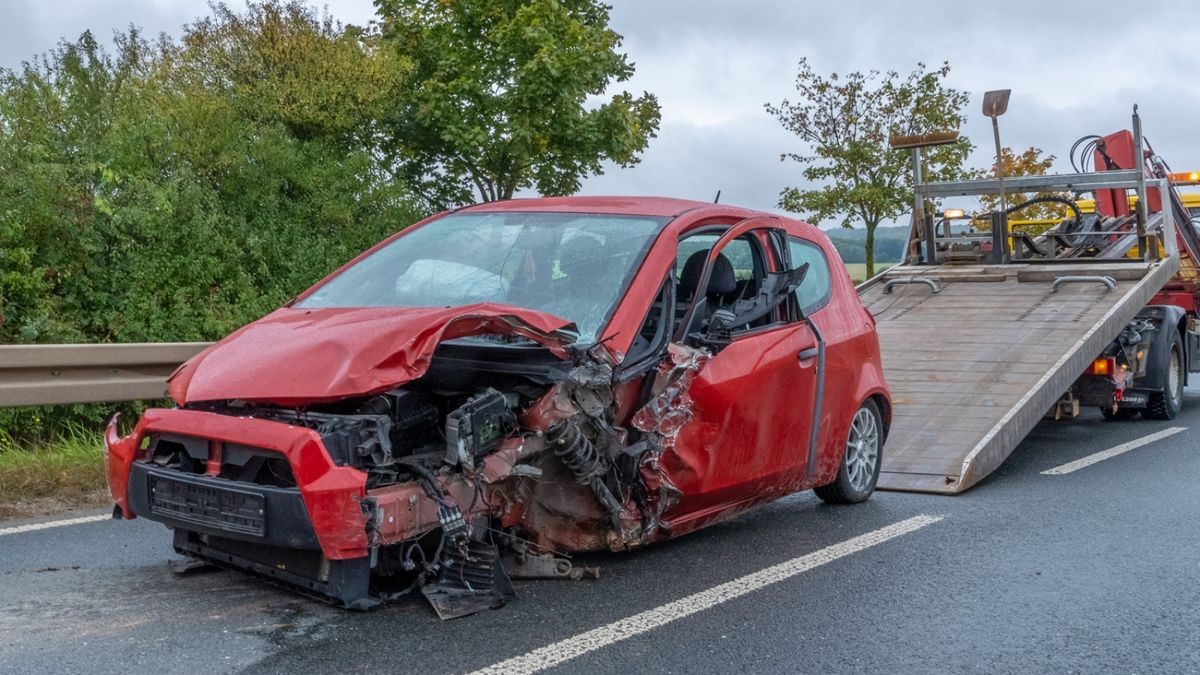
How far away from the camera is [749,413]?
6.12 metres

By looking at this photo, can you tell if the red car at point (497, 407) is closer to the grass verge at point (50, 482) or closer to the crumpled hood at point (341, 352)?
the crumpled hood at point (341, 352)

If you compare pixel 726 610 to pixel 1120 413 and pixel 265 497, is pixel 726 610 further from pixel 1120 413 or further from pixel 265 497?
pixel 1120 413

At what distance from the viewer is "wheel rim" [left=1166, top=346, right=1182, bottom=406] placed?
40.3ft

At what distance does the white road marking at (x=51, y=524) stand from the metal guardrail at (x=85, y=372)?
119 cm

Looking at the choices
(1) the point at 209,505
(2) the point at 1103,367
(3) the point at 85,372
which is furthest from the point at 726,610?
(2) the point at 1103,367

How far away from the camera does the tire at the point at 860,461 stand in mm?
7469

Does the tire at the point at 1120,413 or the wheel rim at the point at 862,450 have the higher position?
the wheel rim at the point at 862,450

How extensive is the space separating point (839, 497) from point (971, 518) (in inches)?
30.0

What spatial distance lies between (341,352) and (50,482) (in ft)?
11.9

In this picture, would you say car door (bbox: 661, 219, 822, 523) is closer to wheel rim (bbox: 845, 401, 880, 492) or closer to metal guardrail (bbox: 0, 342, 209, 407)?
wheel rim (bbox: 845, 401, 880, 492)

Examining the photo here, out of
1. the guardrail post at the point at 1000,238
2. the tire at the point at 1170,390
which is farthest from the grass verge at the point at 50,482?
the tire at the point at 1170,390

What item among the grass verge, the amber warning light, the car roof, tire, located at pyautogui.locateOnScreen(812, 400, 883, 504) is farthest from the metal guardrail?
the amber warning light

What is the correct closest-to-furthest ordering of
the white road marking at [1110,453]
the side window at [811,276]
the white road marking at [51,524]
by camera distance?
the white road marking at [51,524]
the side window at [811,276]
the white road marking at [1110,453]

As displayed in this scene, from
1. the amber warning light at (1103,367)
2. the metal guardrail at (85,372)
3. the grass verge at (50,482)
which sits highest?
the metal guardrail at (85,372)
